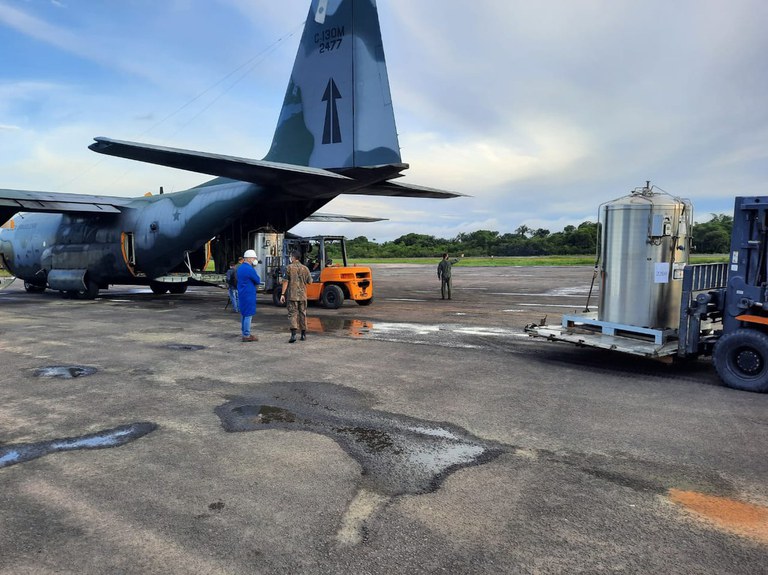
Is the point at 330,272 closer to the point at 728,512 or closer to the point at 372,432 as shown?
the point at 372,432

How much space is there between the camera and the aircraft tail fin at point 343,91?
14.8m

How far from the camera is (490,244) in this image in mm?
88500

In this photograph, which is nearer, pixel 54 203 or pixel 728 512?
pixel 728 512

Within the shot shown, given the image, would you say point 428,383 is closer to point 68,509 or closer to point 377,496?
point 377,496

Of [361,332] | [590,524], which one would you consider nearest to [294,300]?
[361,332]

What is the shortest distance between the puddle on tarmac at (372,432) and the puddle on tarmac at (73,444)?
0.91m

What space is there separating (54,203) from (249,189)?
7893 millimetres

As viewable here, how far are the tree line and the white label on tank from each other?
229 feet

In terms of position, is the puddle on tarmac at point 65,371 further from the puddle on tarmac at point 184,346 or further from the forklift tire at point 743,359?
the forklift tire at point 743,359

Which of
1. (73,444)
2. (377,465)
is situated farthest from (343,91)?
(377,465)

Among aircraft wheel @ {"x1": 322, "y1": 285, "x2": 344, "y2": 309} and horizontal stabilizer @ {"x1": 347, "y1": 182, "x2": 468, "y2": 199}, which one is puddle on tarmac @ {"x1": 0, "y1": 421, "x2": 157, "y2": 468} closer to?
aircraft wheel @ {"x1": 322, "y1": 285, "x2": 344, "y2": 309}

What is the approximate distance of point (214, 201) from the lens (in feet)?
57.4

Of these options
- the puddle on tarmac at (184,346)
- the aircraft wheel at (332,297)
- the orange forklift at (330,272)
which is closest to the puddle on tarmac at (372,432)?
the puddle on tarmac at (184,346)

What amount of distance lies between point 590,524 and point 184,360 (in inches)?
283
